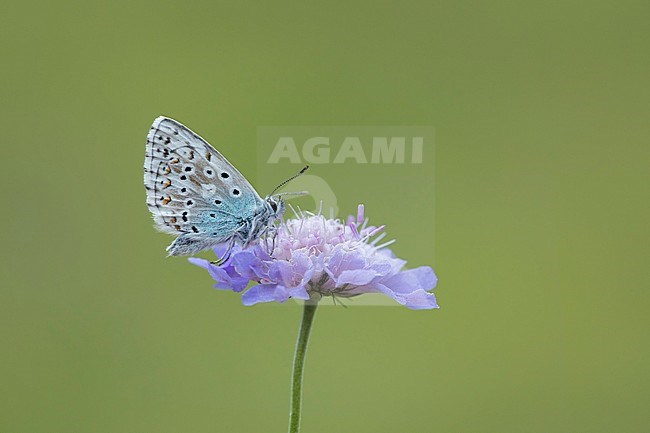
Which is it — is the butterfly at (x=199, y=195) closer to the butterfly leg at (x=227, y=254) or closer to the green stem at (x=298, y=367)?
the butterfly leg at (x=227, y=254)

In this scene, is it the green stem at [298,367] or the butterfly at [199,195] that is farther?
the butterfly at [199,195]

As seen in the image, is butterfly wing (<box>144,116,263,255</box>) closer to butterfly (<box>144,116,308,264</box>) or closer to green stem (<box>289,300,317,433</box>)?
butterfly (<box>144,116,308,264</box>)

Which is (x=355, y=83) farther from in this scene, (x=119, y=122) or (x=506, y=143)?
(x=119, y=122)

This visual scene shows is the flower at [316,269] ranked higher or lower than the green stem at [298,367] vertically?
higher

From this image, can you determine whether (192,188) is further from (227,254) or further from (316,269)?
(316,269)

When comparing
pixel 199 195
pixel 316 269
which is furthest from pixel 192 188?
pixel 316 269

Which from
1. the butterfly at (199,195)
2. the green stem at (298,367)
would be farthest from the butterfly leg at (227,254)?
the green stem at (298,367)

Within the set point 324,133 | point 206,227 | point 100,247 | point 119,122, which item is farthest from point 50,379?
point 206,227
